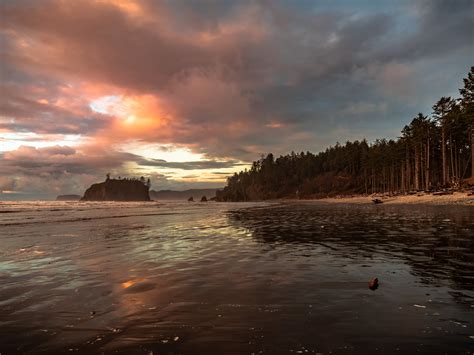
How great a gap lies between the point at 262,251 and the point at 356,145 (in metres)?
175

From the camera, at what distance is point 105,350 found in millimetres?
4801

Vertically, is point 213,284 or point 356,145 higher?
point 356,145

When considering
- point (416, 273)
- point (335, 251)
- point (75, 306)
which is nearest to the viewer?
point (75, 306)

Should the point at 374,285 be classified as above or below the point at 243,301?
above

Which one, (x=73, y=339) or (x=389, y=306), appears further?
(x=389, y=306)

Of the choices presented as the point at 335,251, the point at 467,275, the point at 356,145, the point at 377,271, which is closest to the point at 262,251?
the point at 335,251

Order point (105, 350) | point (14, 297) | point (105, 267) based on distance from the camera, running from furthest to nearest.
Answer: point (105, 267) → point (14, 297) → point (105, 350)

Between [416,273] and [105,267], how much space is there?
10.1 meters

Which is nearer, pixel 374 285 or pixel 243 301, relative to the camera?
pixel 243 301

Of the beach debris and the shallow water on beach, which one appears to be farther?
the beach debris

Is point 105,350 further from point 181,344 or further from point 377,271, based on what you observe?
point 377,271

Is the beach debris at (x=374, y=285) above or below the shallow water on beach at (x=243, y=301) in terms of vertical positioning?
above

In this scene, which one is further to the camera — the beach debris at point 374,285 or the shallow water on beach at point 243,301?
the beach debris at point 374,285

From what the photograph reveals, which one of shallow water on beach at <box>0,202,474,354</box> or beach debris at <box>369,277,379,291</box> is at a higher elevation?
beach debris at <box>369,277,379,291</box>
